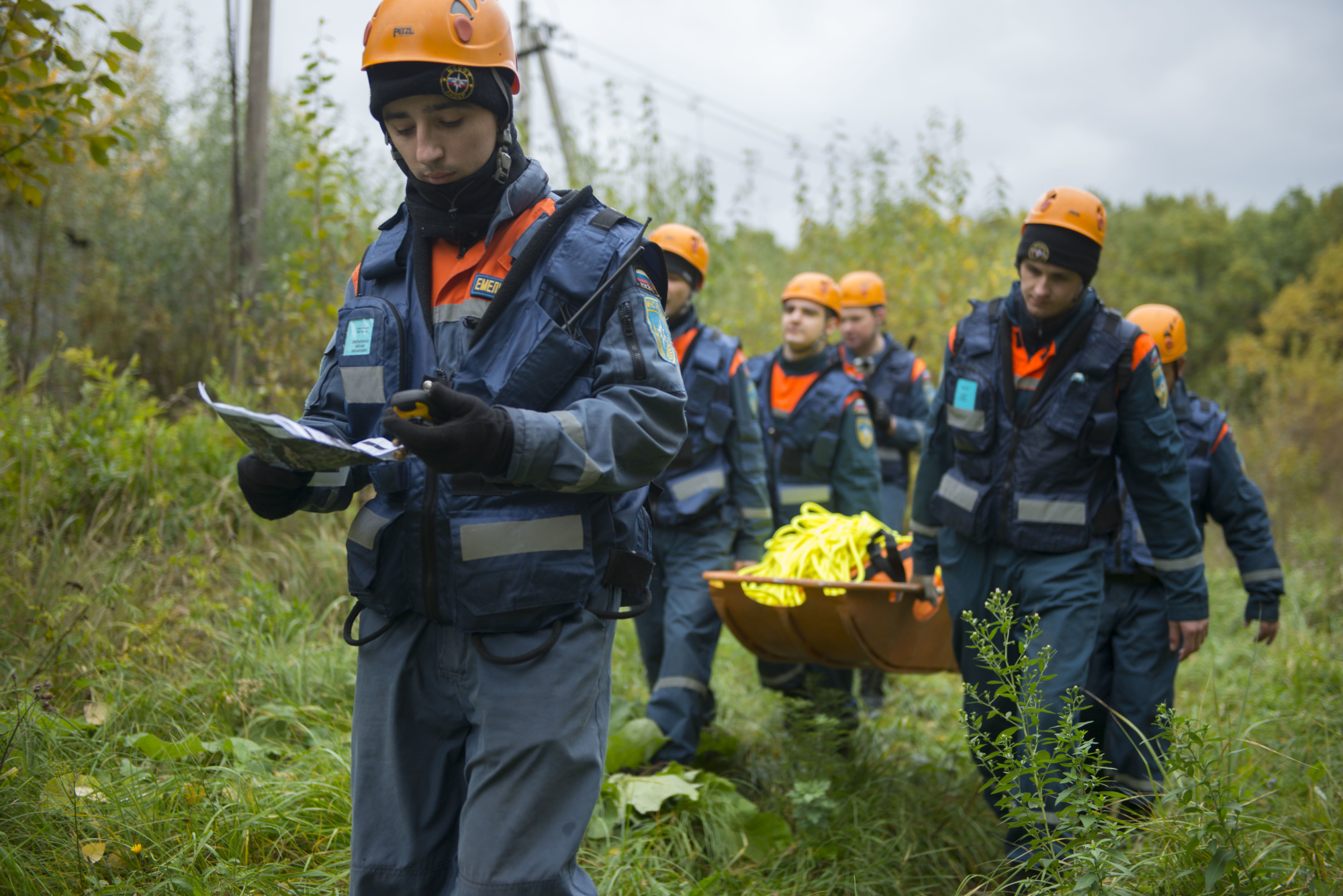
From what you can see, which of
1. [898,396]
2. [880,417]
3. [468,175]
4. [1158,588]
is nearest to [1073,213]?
[1158,588]

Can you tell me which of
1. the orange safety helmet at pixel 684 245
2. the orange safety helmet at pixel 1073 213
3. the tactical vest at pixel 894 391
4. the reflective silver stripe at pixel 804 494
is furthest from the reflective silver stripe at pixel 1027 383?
the tactical vest at pixel 894 391

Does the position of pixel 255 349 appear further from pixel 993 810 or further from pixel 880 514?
pixel 993 810

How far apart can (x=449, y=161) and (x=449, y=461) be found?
740mm

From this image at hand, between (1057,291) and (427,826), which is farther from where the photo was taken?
(1057,291)

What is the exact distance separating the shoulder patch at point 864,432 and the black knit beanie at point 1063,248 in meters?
2.36

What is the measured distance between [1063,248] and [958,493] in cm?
97

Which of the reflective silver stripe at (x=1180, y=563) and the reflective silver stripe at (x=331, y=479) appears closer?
the reflective silver stripe at (x=331, y=479)

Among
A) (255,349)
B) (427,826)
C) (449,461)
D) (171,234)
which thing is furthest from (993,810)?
(171,234)

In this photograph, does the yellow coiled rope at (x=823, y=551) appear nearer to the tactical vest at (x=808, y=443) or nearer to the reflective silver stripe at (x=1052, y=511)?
the reflective silver stripe at (x=1052, y=511)

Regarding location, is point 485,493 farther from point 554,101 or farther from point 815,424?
point 554,101

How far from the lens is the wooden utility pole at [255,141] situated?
6.74 m

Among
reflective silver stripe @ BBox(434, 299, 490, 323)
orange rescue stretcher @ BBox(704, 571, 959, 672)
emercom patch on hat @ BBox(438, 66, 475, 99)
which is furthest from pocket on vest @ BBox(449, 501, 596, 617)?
orange rescue stretcher @ BBox(704, 571, 959, 672)

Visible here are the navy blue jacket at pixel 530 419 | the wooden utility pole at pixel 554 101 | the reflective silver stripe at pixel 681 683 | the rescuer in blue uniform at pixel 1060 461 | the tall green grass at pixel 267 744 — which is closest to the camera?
the navy blue jacket at pixel 530 419

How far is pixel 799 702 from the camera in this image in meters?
4.48
